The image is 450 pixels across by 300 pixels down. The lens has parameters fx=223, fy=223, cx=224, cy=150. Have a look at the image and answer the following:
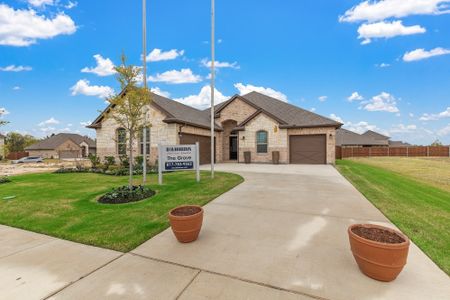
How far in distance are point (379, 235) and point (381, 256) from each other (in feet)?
1.36

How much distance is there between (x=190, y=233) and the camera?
4.12m

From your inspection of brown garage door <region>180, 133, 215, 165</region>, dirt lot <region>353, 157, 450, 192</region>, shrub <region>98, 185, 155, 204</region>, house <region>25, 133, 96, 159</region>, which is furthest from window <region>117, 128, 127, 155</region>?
house <region>25, 133, 96, 159</region>

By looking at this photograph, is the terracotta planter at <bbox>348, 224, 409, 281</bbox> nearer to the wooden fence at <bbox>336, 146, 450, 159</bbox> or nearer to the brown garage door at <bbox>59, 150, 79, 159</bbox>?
the wooden fence at <bbox>336, 146, 450, 159</bbox>

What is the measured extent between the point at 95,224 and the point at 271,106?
20651 mm

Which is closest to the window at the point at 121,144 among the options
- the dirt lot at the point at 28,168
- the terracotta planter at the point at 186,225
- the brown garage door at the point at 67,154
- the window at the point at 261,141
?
the dirt lot at the point at 28,168

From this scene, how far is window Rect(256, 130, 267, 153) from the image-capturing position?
66.0ft

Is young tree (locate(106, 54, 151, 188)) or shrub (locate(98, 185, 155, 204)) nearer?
shrub (locate(98, 185, 155, 204))

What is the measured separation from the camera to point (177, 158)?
9.82m

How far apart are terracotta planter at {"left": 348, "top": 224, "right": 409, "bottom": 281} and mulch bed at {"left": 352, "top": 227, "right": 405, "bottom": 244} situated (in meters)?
0.02

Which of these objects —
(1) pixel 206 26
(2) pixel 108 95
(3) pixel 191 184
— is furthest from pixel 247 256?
(1) pixel 206 26

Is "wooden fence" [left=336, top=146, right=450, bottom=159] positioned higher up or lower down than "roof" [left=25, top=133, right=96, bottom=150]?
lower down

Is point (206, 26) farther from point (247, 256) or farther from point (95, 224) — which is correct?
point (247, 256)

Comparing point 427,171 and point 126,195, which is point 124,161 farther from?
point 427,171

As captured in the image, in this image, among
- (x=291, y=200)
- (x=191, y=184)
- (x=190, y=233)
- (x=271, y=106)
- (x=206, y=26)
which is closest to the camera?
(x=190, y=233)
